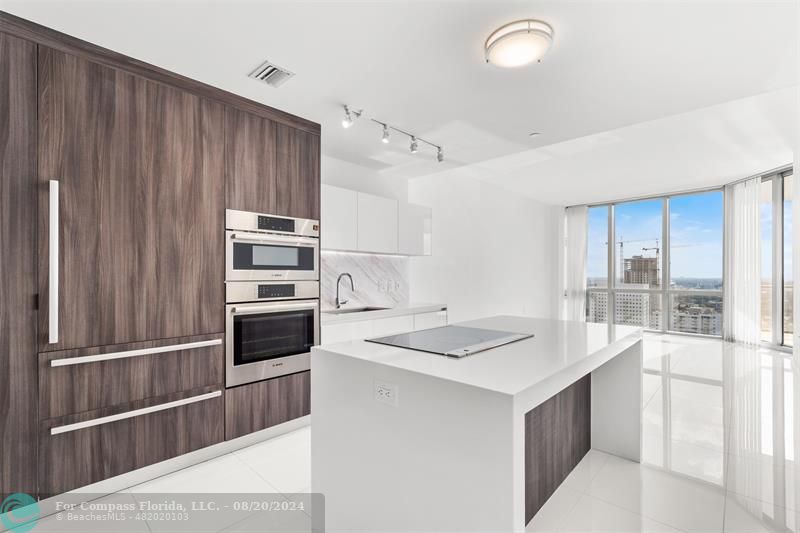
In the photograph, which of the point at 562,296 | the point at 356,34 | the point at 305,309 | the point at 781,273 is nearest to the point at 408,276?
the point at 305,309

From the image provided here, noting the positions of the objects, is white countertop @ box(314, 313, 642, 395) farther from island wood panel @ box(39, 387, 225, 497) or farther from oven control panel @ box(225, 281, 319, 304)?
island wood panel @ box(39, 387, 225, 497)

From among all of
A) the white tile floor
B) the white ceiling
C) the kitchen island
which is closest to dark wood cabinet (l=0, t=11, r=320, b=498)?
the white ceiling

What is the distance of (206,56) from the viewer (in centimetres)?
210

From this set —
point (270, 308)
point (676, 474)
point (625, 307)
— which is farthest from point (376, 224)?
point (625, 307)

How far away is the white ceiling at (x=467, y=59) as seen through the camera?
173cm

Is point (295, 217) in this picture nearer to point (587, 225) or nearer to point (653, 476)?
point (653, 476)

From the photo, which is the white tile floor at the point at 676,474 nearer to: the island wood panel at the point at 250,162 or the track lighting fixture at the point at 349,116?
the island wood panel at the point at 250,162

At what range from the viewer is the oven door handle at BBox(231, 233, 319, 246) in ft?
8.42

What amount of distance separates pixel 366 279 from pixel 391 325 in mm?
753

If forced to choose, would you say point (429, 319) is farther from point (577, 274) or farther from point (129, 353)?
point (577, 274)

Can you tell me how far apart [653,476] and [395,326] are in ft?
7.47

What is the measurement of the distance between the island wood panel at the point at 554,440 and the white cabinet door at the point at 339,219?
7.39 feet

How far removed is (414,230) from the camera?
4426mm

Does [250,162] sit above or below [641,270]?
above
